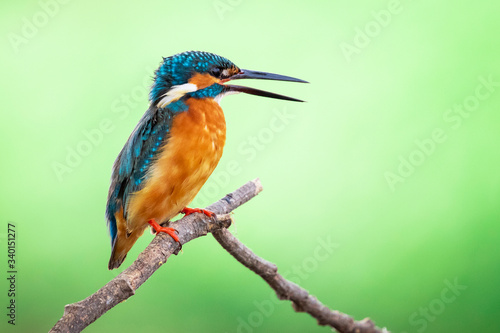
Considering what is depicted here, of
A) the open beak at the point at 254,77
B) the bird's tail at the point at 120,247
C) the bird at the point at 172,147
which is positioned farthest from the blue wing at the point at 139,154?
the open beak at the point at 254,77

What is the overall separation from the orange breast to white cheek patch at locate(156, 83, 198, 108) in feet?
0.12

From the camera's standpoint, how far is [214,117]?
1838 millimetres

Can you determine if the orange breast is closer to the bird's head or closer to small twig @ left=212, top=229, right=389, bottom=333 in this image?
the bird's head

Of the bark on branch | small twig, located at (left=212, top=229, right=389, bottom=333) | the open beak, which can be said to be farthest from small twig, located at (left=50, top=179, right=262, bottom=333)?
the open beak

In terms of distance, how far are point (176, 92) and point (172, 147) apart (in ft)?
0.66

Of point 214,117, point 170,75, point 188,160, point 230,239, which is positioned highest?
point 170,75

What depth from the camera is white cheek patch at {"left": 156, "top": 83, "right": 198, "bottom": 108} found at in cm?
182

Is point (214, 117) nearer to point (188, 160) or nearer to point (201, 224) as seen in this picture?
point (188, 160)

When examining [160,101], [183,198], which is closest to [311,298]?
[183,198]

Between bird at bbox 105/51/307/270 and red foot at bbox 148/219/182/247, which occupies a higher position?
bird at bbox 105/51/307/270

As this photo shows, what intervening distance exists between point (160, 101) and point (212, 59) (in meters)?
0.22

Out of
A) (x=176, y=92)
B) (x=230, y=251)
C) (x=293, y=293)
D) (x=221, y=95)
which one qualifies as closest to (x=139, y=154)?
(x=176, y=92)

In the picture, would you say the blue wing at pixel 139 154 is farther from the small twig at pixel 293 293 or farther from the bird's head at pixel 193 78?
the small twig at pixel 293 293

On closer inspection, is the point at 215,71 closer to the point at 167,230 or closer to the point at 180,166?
the point at 180,166
